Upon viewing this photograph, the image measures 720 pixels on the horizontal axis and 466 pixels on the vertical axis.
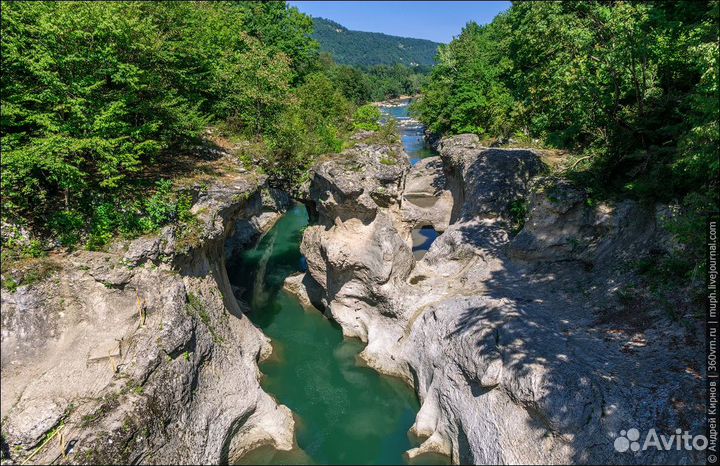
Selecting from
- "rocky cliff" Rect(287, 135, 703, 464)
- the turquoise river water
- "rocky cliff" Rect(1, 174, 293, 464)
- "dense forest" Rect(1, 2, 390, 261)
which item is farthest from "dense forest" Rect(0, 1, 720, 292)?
the turquoise river water

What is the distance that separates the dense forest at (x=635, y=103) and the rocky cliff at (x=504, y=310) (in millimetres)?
1216

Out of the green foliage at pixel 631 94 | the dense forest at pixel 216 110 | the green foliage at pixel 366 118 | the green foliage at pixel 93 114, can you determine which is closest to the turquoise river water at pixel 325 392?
the dense forest at pixel 216 110

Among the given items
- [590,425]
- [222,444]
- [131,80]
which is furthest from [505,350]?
[131,80]

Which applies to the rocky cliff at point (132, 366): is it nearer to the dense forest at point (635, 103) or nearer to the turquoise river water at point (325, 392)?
the turquoise river water at point (325, 392)

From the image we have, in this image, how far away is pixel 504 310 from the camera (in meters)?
11.6

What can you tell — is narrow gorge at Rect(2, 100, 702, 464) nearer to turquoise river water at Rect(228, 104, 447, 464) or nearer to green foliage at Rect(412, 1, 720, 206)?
turquoise river water at Rect(228, 104, 447, 464)

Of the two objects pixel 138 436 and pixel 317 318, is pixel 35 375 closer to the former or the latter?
pixel 138 436

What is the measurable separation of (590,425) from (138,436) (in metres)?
9.23

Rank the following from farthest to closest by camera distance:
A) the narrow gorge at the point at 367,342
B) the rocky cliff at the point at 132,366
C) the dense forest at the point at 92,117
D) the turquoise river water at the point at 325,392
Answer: the turquoise river water at the point at 325,392 < the dense forest at the point at 92,117 < the narrow gorge at the point at 367,342 < the rocky cliff at the point at 132,366

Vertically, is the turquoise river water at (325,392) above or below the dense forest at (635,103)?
below

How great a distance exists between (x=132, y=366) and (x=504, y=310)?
9.57m

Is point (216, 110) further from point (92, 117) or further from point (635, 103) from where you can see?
point (635, 103)

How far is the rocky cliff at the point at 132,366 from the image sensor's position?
8039mm

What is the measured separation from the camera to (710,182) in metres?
9.41
